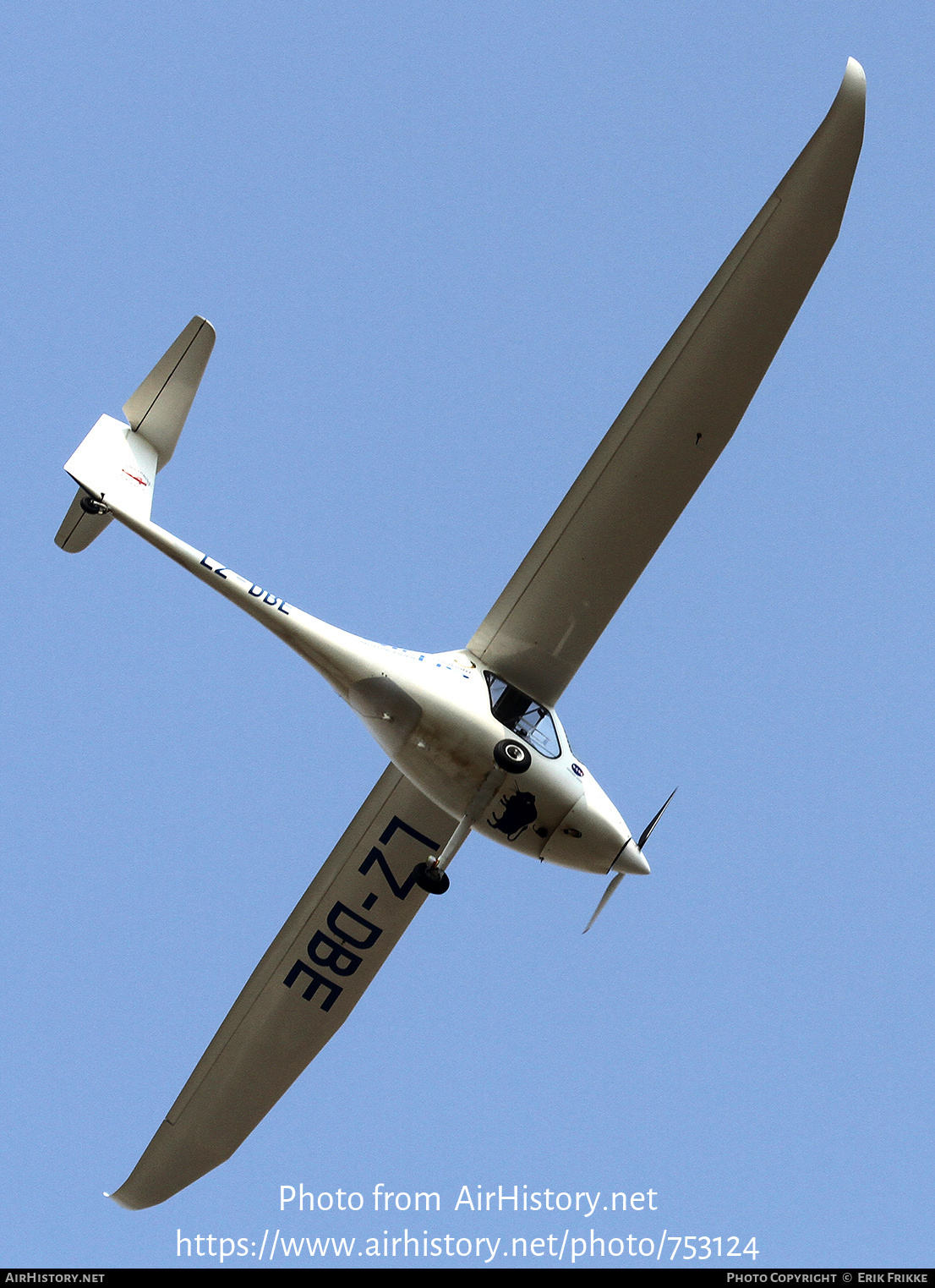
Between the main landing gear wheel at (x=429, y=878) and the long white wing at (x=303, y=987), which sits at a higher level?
the main landing gear wheel at (x=429, y=878)

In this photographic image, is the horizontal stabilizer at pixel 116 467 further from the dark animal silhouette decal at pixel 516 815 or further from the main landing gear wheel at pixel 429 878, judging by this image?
the dark animal silhouette decal at pixel 516 815

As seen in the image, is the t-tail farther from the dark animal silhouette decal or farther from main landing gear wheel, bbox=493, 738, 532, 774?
the dark animal silhouette decal

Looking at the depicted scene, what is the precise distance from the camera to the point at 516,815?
47.5ft

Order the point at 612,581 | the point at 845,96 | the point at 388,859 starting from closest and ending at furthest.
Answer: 1. the point at 845,96
2. the point at 612,581
3. the point at 388,859

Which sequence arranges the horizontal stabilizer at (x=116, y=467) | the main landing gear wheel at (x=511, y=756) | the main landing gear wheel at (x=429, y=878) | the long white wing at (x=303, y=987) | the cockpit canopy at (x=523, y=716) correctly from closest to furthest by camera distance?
the horizontal stabilizer at (x=116, y=467) → the main landing gear wheel at (x=511, y=756) → the main landing gear wheel at (x=429, y=878) → the cockpit canopy at (x=523, y=716) → the long white wing at (x=303, y=987)

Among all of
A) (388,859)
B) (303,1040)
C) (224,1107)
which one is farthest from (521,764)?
(224,1107)

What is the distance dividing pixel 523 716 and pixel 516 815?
0.96m

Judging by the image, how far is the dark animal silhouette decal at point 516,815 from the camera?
14344mm

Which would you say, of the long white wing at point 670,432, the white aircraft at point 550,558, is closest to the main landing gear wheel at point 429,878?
the white aircraft at point 550,558

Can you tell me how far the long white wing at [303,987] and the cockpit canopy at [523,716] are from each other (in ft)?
5.70

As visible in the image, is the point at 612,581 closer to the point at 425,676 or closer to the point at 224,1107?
the point at 425,676

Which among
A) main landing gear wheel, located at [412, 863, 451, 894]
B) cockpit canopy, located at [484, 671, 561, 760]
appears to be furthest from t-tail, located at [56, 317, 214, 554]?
main landing gear wheel, located at [412, 863, 451, 894]

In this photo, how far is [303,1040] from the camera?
16688mm
